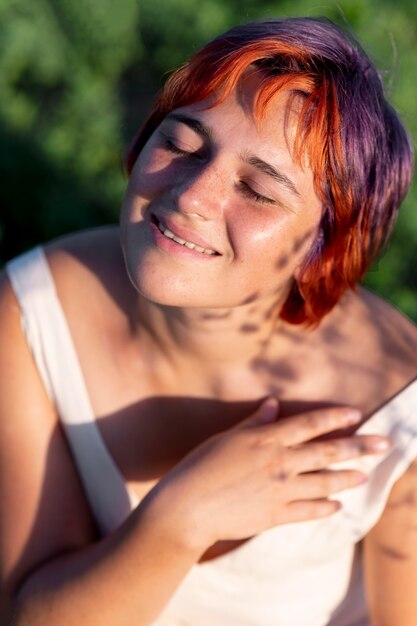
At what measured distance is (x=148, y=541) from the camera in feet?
6.85

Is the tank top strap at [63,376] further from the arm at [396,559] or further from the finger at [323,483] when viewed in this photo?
the arm at [396,559]

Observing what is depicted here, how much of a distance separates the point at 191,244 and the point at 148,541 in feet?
2.25

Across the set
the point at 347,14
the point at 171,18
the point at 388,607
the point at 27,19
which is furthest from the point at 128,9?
the point at 388,607

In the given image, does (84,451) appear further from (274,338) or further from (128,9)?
(128,9)

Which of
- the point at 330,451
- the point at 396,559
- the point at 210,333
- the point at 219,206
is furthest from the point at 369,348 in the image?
the point at 219,206

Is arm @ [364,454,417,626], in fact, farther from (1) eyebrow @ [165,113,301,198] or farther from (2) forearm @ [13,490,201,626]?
(1) eyebrow @ [165,113,301,198]

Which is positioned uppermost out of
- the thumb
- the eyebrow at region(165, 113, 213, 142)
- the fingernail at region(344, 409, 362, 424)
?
the eyebrow at region(165, 113, 213, 142)

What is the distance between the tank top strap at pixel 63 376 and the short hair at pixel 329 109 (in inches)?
22.3

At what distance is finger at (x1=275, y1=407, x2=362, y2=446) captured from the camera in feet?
7.04

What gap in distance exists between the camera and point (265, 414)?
7.58 ft

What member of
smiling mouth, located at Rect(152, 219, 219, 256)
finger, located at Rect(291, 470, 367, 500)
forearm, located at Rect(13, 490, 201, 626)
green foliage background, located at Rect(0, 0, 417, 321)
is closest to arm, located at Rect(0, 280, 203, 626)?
forearm, located at Rect(13, 490, 201, 626)

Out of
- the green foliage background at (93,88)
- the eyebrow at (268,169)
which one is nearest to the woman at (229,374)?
the eyebrow at (268,169)

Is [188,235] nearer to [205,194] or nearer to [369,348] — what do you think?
[205,194]

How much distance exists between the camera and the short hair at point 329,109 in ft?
6.13
